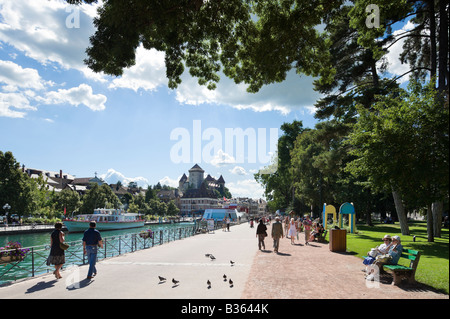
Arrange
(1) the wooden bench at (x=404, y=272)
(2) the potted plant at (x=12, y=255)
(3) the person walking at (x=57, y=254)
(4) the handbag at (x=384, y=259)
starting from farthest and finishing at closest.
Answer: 1. (2) the potted plant at (x=12, y=255)
2. (3) the person walking at (x=57, y=254)
3. (4) the handbag at (x=384, y=259)
4. (1) the wooden bench at (x=404, y=272)

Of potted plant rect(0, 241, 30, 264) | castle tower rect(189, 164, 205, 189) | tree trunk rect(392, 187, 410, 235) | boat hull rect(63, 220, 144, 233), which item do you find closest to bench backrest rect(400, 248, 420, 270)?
potted plant rect(0, 241, 30, 264)

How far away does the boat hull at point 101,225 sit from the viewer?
55.7 metres

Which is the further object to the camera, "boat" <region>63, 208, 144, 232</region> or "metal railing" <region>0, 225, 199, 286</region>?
"boat" <region>63, 208, 144, 232</region>

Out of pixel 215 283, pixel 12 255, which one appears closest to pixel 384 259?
pixel 215 283

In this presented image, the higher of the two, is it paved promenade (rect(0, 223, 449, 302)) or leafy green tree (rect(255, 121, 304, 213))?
leafy green tree (rect(255, 121, 304, 213))

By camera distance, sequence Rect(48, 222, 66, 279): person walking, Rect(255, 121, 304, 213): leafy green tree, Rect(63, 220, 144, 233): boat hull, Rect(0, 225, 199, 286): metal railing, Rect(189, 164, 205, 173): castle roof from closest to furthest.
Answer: Rect(48, 222, 66, 279): person walking < Rect(0, 225, 199, 286): metal railing < Rect(63, 220, 144, 233): boat hull < Rect(255, 121, 304, 213): leafy green tree < Rect(189, 164, 205, 173): castle roof

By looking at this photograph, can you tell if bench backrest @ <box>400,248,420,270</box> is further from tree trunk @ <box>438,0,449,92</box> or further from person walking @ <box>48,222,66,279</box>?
person walking @ <box>48,222,66,279</box>

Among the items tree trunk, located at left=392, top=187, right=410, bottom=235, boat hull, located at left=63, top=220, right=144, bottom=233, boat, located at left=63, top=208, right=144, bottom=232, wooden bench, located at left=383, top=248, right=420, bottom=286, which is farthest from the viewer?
boat, located at left=63, top=208, right=144, bottom=232

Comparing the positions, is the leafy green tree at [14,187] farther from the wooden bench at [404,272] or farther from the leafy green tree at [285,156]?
the wooden bench at [404,272]

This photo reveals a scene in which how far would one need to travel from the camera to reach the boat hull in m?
55.7

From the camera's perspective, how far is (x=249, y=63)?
1054cm

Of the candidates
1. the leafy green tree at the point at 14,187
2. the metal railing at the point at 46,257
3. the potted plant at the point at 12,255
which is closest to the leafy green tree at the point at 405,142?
the metal railing at the point at 46,257
